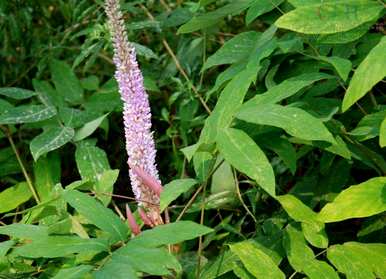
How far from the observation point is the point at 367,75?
71.7 inches

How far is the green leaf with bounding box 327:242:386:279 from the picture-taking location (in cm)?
197

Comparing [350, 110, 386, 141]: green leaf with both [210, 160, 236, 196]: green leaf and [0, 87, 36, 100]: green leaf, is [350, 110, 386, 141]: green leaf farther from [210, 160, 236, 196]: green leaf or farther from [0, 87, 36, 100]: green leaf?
[0, 87, 36, 100]: green leaf

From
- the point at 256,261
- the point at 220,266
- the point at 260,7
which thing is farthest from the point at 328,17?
the point at 220,266

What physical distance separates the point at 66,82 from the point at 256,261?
165 cm

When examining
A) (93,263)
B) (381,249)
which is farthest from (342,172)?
(93,263)

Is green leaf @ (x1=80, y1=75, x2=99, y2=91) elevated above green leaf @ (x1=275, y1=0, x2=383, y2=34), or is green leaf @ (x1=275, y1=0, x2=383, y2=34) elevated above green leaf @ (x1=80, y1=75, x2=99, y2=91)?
green leaf @ (x1=275, y1=0, x2=383, y2=34)

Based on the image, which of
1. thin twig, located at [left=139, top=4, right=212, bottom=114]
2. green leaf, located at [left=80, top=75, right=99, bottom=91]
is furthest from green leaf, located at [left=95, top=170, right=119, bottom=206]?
green leaf, located at [left=80, top=75, right=99, bottom=91]

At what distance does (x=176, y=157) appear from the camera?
3312 millimetres

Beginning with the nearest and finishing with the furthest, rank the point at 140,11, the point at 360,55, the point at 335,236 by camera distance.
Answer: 1. the point at 360,55
2. the point at 335,236
3. the point at 140,11

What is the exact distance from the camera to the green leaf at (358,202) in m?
1.94

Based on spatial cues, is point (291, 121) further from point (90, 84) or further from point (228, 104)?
point (90, 84)

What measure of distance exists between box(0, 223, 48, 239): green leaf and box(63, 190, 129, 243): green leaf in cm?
10

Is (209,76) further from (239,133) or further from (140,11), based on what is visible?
(239,133)

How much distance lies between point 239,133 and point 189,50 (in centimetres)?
164
